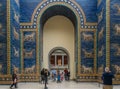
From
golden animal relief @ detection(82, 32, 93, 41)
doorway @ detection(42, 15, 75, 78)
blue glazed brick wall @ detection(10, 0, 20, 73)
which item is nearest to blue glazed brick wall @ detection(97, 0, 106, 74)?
golden animal relief @ detection(82, 32, 93, 41)

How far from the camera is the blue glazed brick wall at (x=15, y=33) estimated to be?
2273 cm

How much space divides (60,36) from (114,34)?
10.5 metres

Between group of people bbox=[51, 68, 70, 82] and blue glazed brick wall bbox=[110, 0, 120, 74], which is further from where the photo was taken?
group of people bbox=[51, 68, 70, 82]

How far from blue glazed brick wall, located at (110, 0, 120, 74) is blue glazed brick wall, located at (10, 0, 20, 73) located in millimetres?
7420

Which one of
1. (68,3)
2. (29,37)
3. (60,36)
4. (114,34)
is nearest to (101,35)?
(114,34)

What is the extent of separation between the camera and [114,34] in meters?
22.2

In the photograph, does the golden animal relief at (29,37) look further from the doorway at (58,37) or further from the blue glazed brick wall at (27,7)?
the doorway at (58,37)

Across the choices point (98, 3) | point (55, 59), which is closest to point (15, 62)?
point (98, 3)

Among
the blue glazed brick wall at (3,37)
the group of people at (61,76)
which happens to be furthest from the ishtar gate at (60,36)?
the group of people at (61,76)

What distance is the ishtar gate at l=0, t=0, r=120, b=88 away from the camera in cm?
2219

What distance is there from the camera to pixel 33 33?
1061 inches

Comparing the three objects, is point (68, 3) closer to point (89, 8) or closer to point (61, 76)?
point (89, 8)

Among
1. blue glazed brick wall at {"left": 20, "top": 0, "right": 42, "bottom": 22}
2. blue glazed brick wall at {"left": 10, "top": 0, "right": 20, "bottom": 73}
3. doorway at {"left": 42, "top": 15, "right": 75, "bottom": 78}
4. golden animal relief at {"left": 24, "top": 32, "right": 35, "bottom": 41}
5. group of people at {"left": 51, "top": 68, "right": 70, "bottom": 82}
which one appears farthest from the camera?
doorway at {"left": 42, "top": 15, "right": 75, "bottom": 78}

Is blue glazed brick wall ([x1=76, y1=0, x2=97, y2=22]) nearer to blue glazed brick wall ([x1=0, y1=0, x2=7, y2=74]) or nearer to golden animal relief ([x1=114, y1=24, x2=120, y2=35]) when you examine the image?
golden animal relief ([x1=114, y1=24, x2=120, y2=35])
